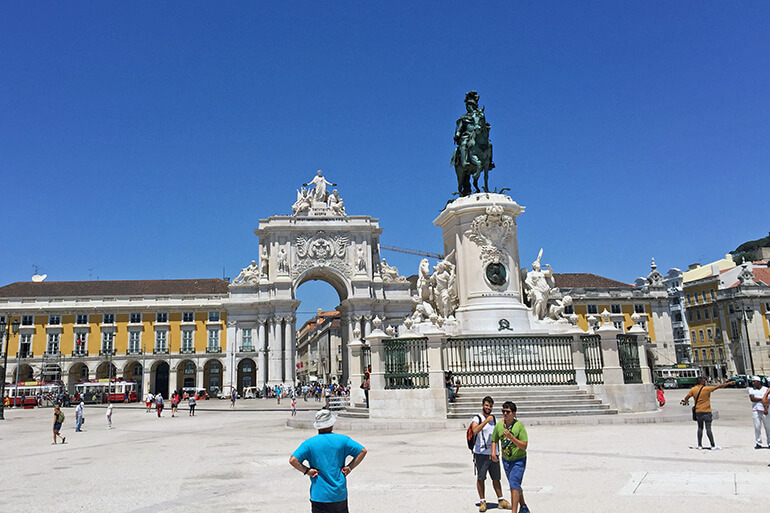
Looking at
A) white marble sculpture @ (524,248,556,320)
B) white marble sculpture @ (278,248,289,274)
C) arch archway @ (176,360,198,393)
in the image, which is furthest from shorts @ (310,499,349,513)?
arch archway @ (176,360,198,393)

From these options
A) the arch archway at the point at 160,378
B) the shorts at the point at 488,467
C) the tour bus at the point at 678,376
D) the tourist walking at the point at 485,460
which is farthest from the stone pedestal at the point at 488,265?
the arch archway at the point at 160,378

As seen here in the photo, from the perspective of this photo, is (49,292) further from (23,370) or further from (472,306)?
(472,306)

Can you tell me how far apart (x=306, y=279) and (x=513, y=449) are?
6771 cm

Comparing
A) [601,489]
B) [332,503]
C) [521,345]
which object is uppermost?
[521,345]

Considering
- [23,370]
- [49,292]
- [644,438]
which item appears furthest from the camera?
[49,292]

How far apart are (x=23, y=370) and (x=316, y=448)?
7590 centimetres

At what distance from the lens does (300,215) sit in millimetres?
73562

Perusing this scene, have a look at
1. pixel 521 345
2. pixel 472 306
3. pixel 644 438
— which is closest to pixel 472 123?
pixel 472 306

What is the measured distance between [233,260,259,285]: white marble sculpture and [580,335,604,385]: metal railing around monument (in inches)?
2245

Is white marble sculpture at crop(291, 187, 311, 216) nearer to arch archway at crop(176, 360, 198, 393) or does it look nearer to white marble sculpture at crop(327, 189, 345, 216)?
white marble sculpture at crop(327, 189, 345, 216)

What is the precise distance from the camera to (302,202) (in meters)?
74.8

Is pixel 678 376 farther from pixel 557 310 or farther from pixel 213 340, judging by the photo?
pixel 213 340

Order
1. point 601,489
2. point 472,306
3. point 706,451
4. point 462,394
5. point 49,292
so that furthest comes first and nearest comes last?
1. point 49,292
2. point 472,306
3. point 462,394
4. point 706,451
5. point 601,489

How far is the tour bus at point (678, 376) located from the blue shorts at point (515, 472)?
51.4 metres
